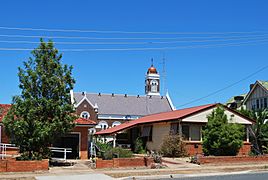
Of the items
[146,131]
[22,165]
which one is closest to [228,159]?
[146,131]

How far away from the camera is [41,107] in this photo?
2162 centimetres

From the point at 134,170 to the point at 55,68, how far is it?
7.39m

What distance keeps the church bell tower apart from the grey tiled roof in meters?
16.8

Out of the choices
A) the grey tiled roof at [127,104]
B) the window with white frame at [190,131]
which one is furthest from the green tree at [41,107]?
the grey tiled roof at [127,104]

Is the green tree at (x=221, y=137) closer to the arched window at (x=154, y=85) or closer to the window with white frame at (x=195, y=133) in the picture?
the window with white frame at (x=195, y=133)

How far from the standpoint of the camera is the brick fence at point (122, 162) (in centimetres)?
2194

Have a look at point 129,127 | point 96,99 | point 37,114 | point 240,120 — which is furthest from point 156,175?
point 96,99

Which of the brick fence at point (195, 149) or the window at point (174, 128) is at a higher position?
the window at point (174, 128)

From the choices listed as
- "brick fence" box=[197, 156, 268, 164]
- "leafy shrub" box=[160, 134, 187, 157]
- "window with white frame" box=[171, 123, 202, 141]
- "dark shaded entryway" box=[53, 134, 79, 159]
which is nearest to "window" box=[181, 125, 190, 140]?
"window with white frame" box=[171, 123, 202, 141]

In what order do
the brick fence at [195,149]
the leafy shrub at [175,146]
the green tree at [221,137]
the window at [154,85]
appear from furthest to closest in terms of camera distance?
the window at [154,85]
the brick fence at [195,149]
the leafy shrub at [175,146]
the green tree at [221,137]

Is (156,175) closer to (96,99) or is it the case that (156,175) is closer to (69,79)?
(69,79)

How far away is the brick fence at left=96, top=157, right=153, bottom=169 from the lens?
864 inches

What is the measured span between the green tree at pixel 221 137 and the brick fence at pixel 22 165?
12.5 meters

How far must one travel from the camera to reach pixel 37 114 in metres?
21.7
